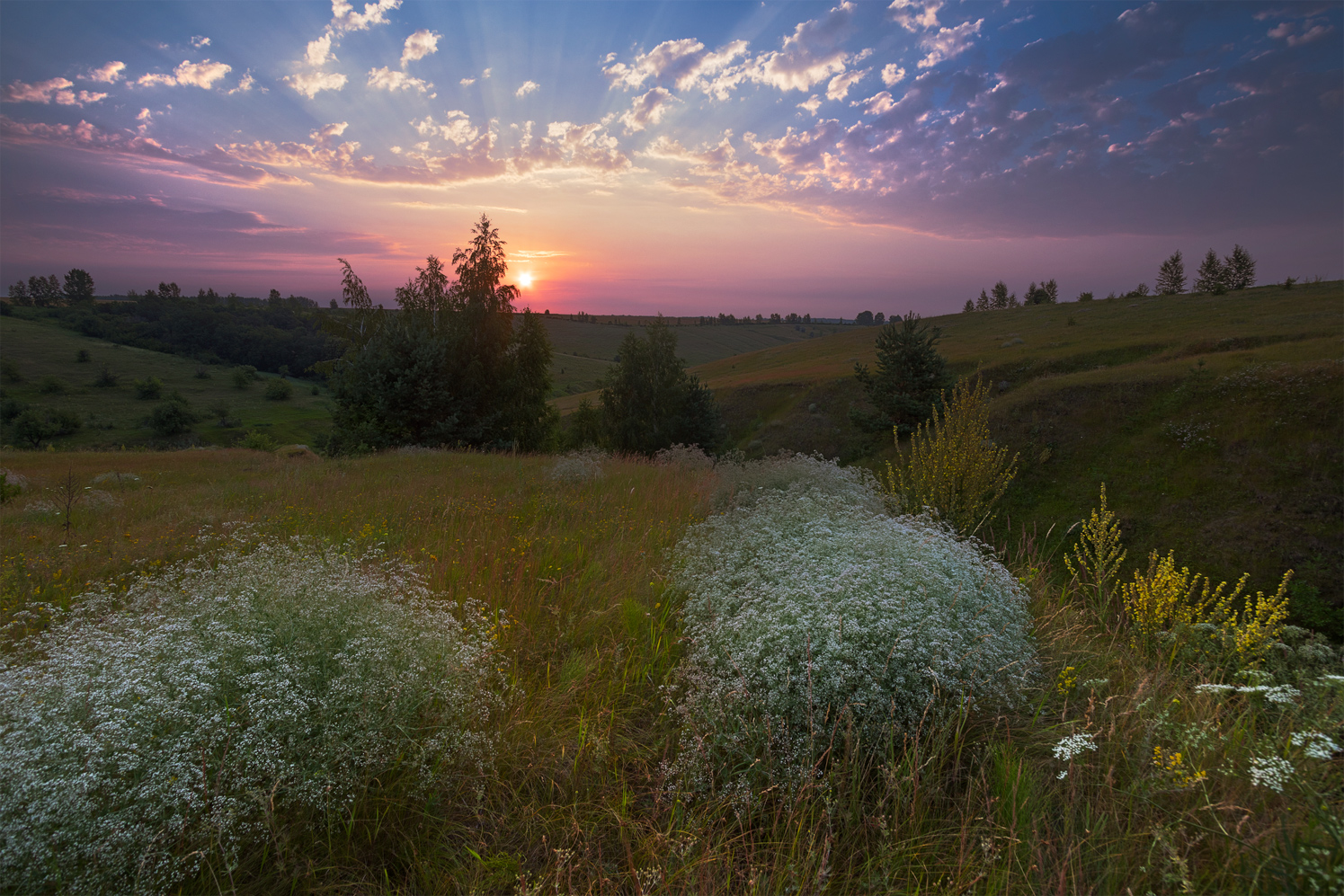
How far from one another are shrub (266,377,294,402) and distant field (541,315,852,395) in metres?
41.7

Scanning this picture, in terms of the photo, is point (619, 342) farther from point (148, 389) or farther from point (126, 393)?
point (126, 393)

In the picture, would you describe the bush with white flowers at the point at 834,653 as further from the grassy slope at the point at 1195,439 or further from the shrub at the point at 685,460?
the grassy slope at the point at 1195,439

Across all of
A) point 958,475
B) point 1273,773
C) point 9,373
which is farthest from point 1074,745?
point 9,373

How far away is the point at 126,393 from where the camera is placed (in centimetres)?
7606

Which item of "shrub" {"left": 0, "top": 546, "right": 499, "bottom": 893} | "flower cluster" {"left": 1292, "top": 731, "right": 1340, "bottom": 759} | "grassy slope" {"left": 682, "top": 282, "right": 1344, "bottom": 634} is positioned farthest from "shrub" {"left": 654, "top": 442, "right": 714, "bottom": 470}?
"flower cluster" {"left": 1292, "top": 731, "right": 1340, "bottom": 759}

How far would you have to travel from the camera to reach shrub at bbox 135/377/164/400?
7556 centimetres

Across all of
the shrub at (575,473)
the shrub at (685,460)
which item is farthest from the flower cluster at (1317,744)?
the shrub at (685,460)

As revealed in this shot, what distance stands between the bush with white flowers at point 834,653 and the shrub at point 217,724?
1.13m

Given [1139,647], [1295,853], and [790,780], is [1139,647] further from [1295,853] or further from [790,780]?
[790,780]

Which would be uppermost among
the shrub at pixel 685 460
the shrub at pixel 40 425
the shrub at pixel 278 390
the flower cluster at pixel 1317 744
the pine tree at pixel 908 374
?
the pine tree at pixel 908 374

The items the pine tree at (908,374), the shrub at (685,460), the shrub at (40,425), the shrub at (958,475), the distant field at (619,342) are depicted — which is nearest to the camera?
the shrub at (958,475)

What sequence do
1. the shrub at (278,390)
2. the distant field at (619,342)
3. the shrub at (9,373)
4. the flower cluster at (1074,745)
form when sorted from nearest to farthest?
the flower cluster at (1074,745)
the shrub at (9,373)
the shrub at (278,390)
the distant field at (619,342)

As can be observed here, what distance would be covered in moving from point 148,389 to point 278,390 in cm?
1467

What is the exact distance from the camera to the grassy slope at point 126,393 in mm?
66500
